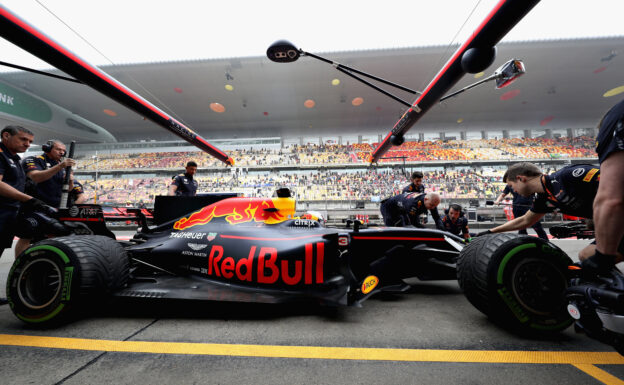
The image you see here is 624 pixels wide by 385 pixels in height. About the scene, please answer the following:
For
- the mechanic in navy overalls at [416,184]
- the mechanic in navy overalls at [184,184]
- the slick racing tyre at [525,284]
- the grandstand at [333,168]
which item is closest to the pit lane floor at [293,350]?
the slick racing tyre at [525,284]

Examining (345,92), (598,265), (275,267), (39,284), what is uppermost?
(345,92)

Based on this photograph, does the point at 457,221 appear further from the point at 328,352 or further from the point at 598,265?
the point at 328,352

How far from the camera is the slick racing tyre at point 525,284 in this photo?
1.35 m

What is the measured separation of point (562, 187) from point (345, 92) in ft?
50.4

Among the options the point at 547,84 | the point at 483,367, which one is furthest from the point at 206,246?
the point at 547,84

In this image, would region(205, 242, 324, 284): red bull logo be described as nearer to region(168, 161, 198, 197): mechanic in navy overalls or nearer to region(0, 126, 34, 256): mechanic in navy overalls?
region(0, 126, 34, 256): mechanic in navy overalls

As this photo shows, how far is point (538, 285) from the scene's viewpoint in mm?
1388

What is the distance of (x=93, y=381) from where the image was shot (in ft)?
3.51

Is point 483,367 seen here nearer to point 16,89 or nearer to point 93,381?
point 93,381

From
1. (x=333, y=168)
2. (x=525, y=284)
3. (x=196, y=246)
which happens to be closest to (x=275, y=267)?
(x=196, y=246)

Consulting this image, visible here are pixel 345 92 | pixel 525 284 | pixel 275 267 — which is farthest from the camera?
pixel 345 92

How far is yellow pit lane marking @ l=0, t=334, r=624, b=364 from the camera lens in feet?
3.91

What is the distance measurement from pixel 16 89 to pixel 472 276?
2632cm

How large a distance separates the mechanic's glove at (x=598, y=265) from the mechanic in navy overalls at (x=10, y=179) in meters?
3.83
